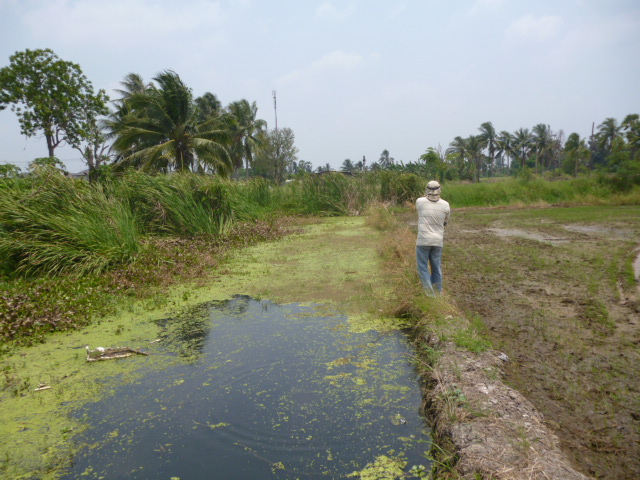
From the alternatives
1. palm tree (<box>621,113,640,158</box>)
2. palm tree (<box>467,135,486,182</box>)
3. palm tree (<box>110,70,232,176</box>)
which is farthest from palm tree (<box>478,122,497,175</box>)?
palm tree (<box>110,70,232,176</box>)

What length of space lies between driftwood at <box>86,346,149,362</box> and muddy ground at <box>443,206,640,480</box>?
354 cm

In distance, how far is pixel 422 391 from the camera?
11.4 feet

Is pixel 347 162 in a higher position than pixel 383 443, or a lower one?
higher

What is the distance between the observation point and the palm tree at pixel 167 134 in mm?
18594

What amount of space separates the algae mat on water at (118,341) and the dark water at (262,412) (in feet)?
0.70

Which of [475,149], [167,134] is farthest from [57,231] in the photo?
[475,149]

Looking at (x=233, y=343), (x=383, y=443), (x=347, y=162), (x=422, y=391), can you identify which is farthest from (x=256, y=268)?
(x=347, y=162)

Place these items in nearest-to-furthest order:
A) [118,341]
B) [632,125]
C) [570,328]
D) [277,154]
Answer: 1. [570,328]
2. [118,341]
3. [632,125]
4. [277,154]

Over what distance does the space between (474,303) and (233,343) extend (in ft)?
10.2

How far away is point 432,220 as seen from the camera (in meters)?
5.20

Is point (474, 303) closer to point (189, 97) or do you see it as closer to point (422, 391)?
point (422, 391)

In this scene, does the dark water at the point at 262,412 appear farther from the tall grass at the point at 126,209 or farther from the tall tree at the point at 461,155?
the tall tree at the point at 461,155

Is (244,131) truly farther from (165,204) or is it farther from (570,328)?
(570,328)

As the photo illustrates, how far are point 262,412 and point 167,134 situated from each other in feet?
60.7
